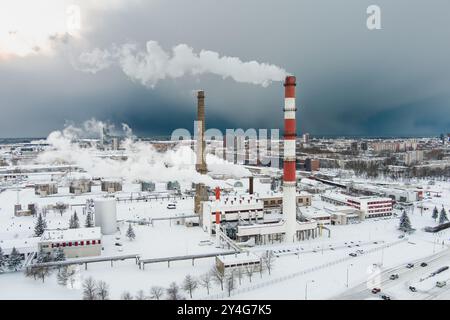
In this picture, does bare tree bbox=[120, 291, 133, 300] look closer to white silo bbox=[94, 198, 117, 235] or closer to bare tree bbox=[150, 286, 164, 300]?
bare tree bbox=[150, 286, 164, 300]

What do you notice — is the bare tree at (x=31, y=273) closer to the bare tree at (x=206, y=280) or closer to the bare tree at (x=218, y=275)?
the bare tree at (x=206, y=280)

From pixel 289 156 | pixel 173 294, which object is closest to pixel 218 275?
pixel 173 294

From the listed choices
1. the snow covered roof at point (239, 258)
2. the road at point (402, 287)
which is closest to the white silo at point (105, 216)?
A: the snow covered roof at point (239, 258)

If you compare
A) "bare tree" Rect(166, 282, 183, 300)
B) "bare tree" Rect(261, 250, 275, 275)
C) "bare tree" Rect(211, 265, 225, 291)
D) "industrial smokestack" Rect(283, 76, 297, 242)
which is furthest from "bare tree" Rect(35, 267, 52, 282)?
"industrial smokestack" Rect(283, 76, 297, 242)

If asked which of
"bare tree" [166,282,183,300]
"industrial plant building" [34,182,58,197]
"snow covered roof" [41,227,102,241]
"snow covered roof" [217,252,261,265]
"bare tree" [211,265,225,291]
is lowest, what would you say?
"bare tree" [211,265,225,291]

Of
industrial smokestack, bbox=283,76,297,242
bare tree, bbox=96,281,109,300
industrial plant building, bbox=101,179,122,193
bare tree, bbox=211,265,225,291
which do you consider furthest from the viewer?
industrial plant building, bbox=101,179,122,193
